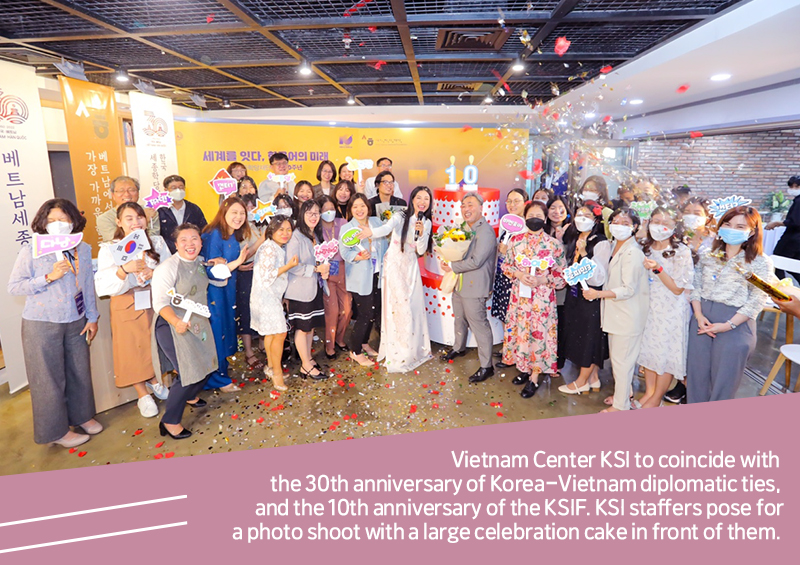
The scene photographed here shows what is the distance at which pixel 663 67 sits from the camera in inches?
187

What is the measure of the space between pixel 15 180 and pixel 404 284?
357cm

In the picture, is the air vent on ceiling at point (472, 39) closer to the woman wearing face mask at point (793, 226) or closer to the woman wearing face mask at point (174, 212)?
the woman wearing face mask at point (174, 212)

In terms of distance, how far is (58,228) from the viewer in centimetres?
271

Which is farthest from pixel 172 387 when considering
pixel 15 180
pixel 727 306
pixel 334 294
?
pixel 727 306

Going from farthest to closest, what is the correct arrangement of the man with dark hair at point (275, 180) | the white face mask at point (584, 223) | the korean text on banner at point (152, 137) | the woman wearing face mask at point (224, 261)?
the korean text on banner at point (152, 137), the man with dark hair at point (275, 180), the woman wearing face mask at point (224, 261), the white face mask at point (584, 223)

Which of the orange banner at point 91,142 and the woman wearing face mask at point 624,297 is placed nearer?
the woman wearing face mask at point 624,297

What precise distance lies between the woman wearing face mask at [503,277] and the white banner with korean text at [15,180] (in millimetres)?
4279

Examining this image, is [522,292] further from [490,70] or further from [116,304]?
[490,70]

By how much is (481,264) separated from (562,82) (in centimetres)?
402

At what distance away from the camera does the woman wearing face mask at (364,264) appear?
3.90 m

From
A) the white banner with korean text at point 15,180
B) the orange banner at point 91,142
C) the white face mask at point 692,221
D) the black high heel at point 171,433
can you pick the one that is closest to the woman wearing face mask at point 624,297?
A: the white face mask at point 692,221

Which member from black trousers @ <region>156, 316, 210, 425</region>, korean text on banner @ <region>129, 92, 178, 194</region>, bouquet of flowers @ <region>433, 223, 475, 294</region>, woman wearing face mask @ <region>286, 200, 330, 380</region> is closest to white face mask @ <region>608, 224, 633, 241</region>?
bouquet of flowers @ <region>433, 223, 475, 294</region>

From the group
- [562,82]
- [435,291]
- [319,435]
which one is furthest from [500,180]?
[319,435]

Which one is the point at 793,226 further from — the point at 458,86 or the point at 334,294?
the point at 334,294
